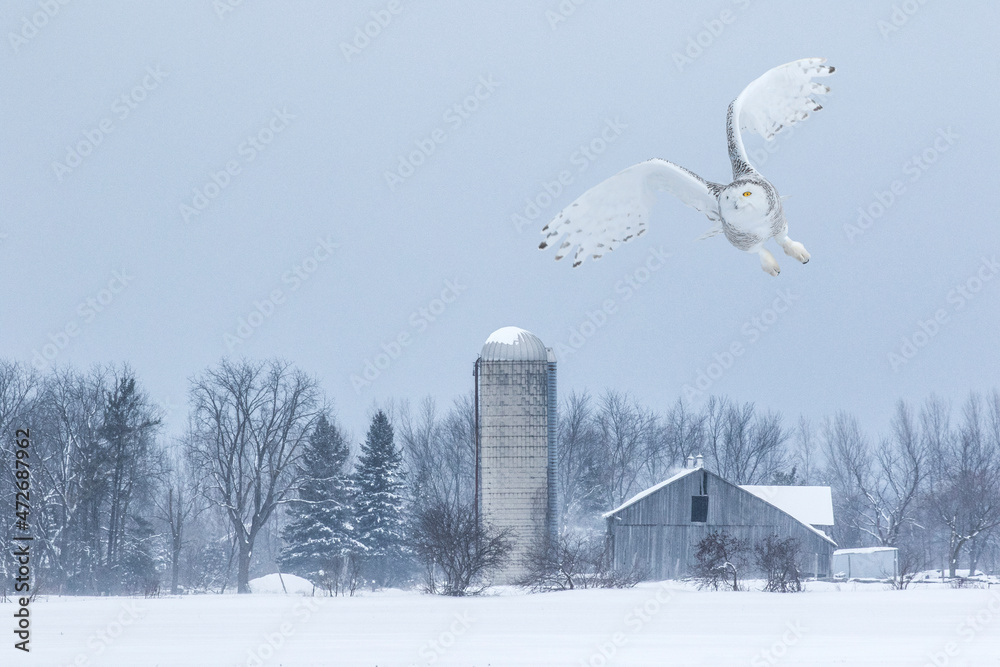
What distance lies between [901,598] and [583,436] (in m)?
36.4

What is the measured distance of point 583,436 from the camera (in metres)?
60.3

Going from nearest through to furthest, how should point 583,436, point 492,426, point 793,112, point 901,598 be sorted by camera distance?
1. point 793,112
2. point 901,598
3. point 492,426
4. point 583,436

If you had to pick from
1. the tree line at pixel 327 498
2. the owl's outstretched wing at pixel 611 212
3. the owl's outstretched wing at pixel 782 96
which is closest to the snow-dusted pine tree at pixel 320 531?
the tree line at pixel 327 498

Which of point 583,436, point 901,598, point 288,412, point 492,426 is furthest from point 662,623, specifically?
point 583,436

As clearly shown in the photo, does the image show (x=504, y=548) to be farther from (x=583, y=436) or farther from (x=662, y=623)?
(x=583, y=436)

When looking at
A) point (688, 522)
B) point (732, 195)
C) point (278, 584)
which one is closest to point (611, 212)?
point (732, 195)

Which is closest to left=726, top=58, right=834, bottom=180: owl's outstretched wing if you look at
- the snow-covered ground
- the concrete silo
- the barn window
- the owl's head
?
the owl's head

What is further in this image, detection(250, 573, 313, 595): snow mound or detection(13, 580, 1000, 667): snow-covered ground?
detection(250, 573, 313, 595): snow mound

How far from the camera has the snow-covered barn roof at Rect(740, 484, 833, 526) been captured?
39.8 meters

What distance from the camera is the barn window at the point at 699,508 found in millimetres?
35719

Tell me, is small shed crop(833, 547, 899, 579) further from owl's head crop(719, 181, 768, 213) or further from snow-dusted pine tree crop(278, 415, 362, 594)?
owl's head crop(719, 181, 768, 213)

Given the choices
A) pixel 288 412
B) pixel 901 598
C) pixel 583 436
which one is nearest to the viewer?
pixel 901 598

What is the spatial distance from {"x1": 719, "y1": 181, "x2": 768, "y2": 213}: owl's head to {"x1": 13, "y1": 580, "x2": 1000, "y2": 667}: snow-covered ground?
8.82 metres

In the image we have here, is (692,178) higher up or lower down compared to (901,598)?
higher up
